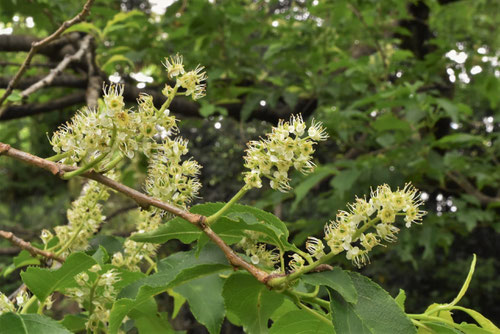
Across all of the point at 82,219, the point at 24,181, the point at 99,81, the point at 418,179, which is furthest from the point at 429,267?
the point at 82,219

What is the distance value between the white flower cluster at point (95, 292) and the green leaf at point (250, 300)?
0.16 meters

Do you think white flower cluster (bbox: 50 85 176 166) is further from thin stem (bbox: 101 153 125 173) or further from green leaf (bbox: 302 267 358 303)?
green leaf (bbox: 302 267 358 303)

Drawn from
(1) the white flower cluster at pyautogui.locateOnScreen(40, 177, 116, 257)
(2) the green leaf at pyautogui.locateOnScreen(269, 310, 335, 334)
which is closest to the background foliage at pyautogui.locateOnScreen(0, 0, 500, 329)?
(1) the white flower cluster at pyautogui.locateOnScreen(40, 177, 116, 257)

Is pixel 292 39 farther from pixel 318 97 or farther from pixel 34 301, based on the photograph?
pixel 34 301

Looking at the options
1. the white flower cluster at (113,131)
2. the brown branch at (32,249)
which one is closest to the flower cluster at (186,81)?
the white flower cluster at (113,131)

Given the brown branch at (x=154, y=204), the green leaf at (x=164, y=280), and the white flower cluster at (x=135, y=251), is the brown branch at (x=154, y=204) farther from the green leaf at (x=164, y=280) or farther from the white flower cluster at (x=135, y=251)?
the white flower cluster at (x=135, y=251)

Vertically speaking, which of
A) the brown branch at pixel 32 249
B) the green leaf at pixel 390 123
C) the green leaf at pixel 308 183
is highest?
the brown branch at pixel 32 249

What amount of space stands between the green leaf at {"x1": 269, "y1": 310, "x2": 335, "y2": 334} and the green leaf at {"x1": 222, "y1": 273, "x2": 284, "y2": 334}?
0.06ft

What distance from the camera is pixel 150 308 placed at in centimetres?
68

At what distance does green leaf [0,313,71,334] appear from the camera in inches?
18.9

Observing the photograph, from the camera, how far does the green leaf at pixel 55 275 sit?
547 mm

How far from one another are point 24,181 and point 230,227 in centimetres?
425

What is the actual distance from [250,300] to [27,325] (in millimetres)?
223

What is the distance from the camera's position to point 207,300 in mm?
599
